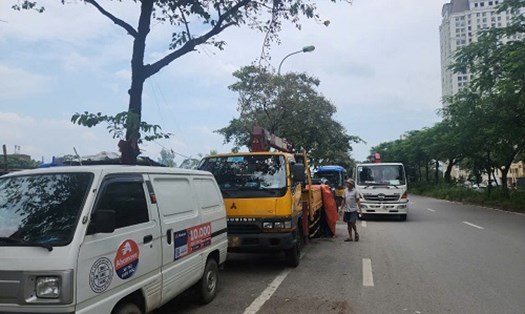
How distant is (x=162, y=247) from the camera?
500cm

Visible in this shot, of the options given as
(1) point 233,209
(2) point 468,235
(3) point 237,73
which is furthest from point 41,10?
(3) point 237,73

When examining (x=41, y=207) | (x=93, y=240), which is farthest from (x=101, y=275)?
(x=41, y=207)

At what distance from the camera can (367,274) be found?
832cm

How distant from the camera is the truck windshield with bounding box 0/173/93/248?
3740 millimetres

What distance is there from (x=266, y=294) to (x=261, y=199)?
1.79m

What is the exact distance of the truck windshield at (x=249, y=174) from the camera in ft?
27.5

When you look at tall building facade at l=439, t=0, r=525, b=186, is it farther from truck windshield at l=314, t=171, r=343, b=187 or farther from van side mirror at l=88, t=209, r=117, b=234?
van side mirror at l=88, t=209, r=117, b=234

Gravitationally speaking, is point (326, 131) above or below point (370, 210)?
above

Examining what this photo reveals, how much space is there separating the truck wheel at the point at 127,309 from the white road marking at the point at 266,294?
196 centimetres

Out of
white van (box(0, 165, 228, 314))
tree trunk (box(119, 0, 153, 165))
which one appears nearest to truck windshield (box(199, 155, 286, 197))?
tree trunk (box(119, 0, 153, 165))

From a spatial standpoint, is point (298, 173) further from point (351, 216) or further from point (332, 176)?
point (332, 176)

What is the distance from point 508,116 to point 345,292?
18354 millimetres

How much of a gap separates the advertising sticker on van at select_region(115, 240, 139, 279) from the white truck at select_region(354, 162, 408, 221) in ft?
50.2

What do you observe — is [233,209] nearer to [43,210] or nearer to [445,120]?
[43,210]
